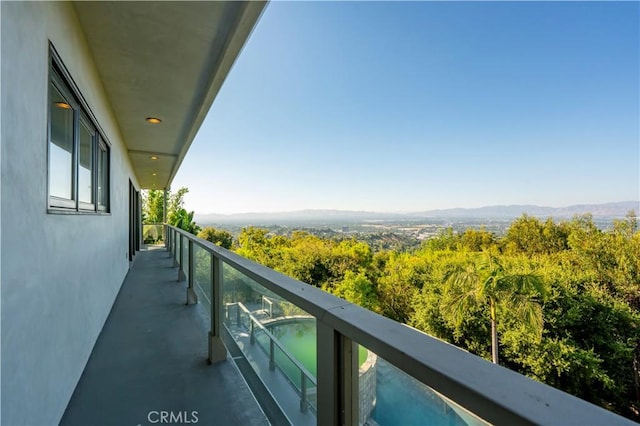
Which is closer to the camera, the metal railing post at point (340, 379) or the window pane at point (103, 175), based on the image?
the metal railing post at point (340, 379)

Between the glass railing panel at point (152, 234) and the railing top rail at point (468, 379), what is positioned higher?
the railing top rail at point (468, 379)

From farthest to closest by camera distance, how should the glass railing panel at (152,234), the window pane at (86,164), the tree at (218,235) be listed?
the tree at (218,235)
the glass railing panel at (152,234)
the window pane at (86,164)

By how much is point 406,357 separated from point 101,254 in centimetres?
370

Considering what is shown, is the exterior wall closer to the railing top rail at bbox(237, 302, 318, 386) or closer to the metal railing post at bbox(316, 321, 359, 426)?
the railing top rail at bbox(237, 302, 318, 386)

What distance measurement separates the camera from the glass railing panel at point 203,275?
3.17m

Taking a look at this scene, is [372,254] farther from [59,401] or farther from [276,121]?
[59,401]

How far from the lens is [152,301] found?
4.27 metres

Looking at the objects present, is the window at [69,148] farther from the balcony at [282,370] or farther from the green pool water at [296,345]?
the green pool water at [296,345]

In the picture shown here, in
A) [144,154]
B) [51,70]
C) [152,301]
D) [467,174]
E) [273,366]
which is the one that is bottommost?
[152,301]

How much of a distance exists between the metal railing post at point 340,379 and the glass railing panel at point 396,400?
0.02m

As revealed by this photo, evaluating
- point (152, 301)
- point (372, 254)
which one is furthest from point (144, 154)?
point (372, 254)

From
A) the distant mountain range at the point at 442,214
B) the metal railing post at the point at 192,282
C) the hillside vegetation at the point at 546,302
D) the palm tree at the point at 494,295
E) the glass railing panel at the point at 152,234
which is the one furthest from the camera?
the distant mountain range at the point at 442,214

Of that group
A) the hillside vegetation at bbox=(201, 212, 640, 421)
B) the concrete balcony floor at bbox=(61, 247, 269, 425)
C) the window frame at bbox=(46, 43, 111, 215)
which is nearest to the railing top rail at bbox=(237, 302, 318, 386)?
the concrete balcony floor at bbox=(61, 247, 269, 425)

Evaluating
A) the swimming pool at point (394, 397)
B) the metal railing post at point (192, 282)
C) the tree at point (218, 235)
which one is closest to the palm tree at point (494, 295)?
the metal railing post at point (192, 282)
